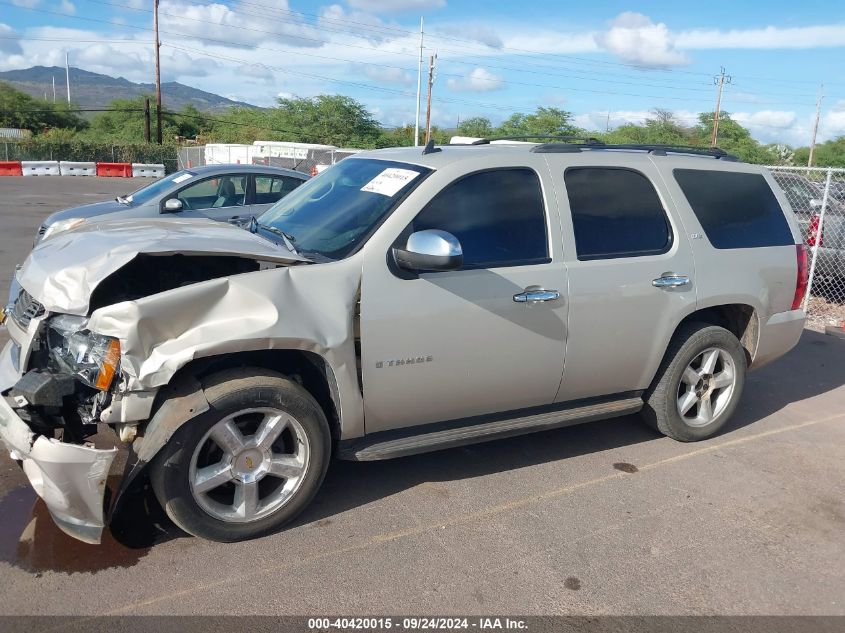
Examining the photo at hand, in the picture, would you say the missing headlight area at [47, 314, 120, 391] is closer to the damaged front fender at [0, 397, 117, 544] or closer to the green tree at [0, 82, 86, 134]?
the damaged front fender at [0, 397, 117, 544]

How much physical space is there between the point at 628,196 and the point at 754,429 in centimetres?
221

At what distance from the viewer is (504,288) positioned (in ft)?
13.2

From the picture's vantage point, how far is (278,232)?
4.36m

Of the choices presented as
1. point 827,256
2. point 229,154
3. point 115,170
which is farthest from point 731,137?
point 827,256

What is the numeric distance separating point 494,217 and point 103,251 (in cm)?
207

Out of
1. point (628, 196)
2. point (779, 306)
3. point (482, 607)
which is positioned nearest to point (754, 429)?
point (779, 306)

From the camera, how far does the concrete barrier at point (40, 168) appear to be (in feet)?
113

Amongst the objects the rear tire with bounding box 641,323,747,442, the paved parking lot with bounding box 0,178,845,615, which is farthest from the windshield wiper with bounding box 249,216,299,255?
the rear tire with bounding box 641,323,747,442

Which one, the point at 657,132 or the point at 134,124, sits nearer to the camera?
the point at 657,132

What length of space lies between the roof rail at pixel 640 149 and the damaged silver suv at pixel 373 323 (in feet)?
0.13

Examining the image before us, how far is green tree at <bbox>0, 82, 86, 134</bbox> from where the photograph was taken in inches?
2680

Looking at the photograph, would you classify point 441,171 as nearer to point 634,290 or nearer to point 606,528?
point 634,290

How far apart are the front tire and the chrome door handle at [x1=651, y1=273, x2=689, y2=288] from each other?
2.31 m

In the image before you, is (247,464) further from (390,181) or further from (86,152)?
(86,152)
